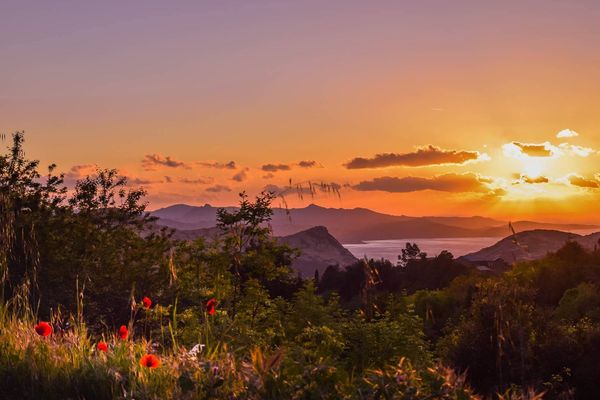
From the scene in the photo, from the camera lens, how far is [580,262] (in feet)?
223

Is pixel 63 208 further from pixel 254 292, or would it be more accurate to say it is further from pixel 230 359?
pixel 230 359

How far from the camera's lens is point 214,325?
10289 millimetres

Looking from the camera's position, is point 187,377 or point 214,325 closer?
point 187,377

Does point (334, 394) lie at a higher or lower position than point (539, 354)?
higher

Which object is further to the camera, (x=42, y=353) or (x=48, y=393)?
(x=42, y=353)

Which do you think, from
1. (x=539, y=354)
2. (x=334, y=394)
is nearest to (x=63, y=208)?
(x=539, y=354)

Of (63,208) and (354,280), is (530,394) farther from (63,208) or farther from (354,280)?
(354,280)

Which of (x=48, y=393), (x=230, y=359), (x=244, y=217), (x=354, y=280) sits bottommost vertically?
(x=354, y=280)

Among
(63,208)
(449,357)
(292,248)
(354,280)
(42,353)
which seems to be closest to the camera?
(42,353)

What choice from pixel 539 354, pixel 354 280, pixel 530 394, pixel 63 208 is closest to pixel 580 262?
pixel 354 280

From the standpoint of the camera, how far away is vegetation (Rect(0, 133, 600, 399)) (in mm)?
4641

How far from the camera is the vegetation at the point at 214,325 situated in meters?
4.64

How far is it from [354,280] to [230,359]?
268 feet

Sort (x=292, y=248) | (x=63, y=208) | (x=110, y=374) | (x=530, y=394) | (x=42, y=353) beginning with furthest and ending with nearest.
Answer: (x=63, y=208) < (x=292, y=248) < (x=42, y=353) < (x=110, y=374) < (x=530, y=394)
